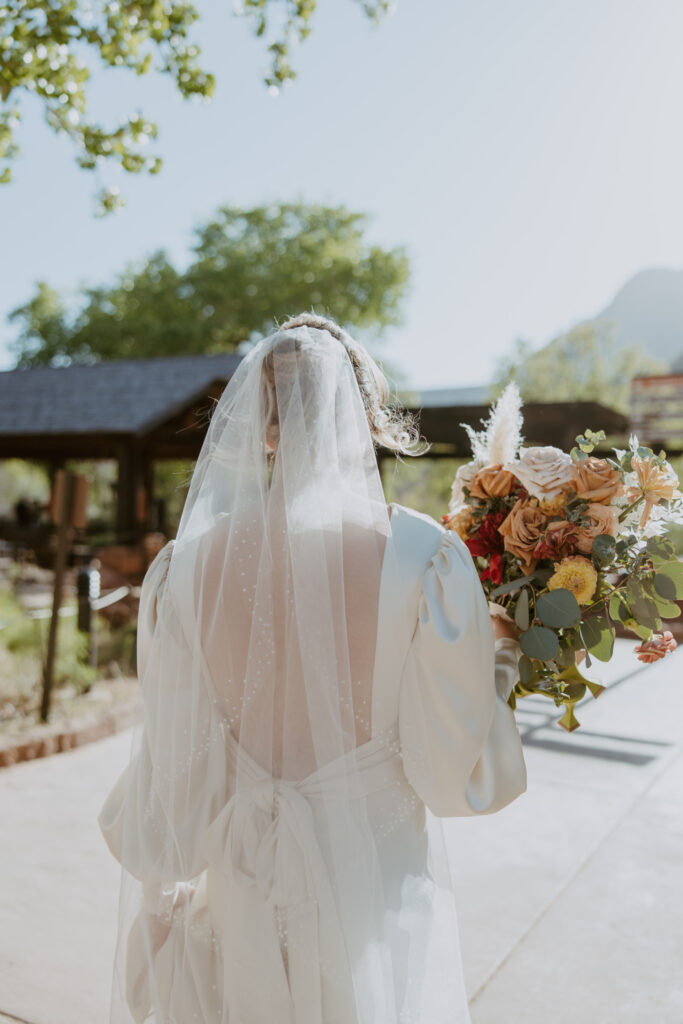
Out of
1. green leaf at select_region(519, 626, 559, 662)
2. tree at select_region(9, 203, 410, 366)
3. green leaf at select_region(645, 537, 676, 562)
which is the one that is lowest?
green leaf at select_region(519, 626, 559, 662)

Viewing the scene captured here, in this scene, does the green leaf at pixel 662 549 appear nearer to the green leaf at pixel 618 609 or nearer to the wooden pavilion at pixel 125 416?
the green leaf at pixel 618 609

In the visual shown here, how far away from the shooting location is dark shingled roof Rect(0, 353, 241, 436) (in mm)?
15016

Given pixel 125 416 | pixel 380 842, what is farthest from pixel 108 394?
pixel 380 842

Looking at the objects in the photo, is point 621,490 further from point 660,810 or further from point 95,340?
point 95,340

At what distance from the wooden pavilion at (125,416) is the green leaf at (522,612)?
10.6 meters

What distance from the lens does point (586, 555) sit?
1.92 m

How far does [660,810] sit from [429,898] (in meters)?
3.08

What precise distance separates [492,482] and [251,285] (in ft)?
88.8

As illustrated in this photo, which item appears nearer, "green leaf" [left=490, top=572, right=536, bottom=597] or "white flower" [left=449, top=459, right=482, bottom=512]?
"green leaf" [left=490, top=572, right=536, bottom=597]

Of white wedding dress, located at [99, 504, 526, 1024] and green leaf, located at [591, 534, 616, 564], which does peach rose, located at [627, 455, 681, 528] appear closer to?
green leaf, located at [591, 534, 616, 564]

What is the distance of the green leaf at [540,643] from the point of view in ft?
5.88

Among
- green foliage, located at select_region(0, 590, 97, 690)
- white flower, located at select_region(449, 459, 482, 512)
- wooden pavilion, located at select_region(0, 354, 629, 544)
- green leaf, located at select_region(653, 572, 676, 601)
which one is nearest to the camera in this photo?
green leaf, located at select_region(653, 572, 676, 601)

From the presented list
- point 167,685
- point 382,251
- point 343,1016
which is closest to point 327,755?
point 167,685

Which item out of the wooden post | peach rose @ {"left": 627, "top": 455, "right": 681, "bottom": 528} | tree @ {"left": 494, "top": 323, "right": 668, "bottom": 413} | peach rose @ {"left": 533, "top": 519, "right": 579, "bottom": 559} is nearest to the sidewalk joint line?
peach rose @ {"left": 533, "top": 519, "right": 579, "bottom": 559}
